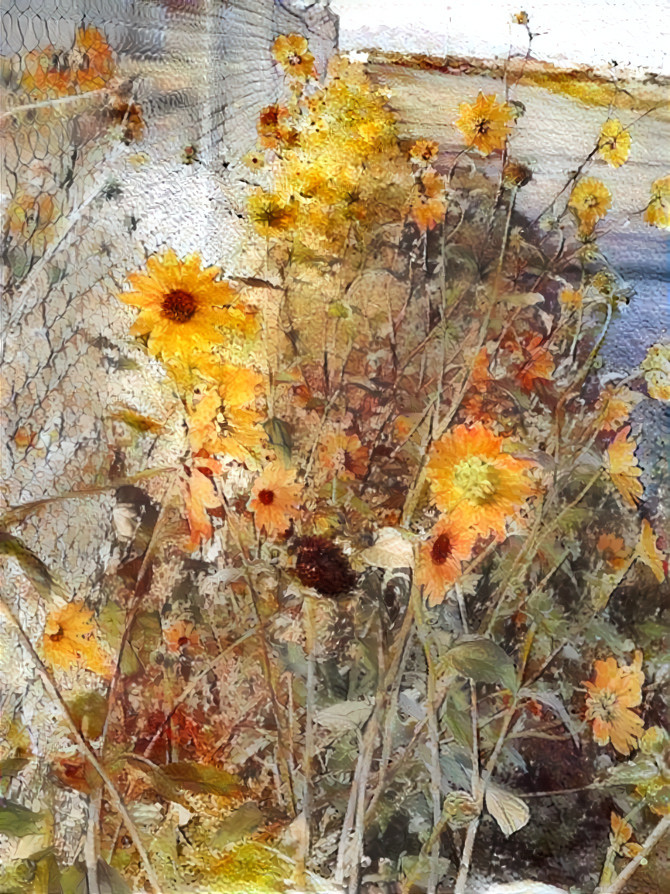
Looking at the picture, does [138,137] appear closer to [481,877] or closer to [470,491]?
[470,491]

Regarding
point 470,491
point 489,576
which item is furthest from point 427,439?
point 489,576

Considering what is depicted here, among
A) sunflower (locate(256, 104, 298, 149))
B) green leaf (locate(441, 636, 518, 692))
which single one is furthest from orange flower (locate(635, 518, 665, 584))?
sunflower (locate(256, 104, 298, 149))

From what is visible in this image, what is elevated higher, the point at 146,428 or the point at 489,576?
the point at 146,428

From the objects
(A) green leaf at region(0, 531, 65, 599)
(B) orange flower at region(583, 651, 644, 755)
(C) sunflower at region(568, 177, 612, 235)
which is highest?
(C) sunflower at region(568, 177, 612, 235)

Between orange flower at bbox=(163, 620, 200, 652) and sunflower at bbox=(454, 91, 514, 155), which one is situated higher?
sunflower at bbox=(454, 91, 514, 155)

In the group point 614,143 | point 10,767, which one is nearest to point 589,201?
point 614,143

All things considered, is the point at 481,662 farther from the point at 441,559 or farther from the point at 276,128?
the point at 276,128

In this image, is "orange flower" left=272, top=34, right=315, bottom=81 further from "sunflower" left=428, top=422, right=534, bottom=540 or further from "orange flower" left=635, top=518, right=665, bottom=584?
"orange flower" left=635, top=518, right=665, bottom=584

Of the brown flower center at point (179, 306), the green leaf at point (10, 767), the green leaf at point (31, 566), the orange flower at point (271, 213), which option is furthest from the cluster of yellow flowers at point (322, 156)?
the green leaf at point (10, 767)
